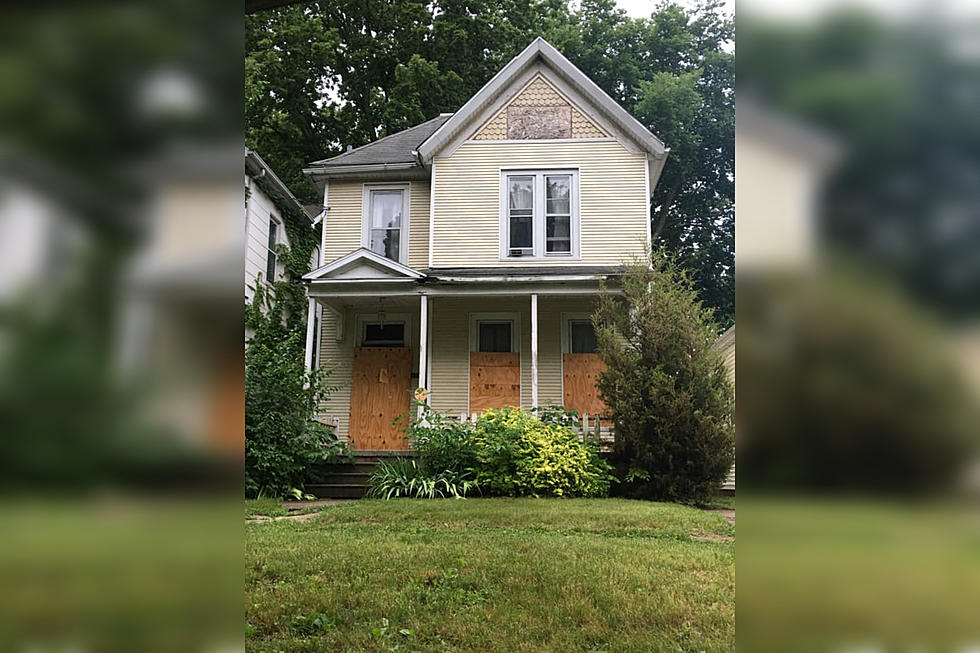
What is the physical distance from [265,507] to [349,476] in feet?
6.91

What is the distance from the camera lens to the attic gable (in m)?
12.1

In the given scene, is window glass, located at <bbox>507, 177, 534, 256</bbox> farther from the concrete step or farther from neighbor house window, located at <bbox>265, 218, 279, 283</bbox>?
the concrete step

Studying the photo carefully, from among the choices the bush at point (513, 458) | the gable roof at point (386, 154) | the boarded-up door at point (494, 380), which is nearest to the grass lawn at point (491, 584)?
the bush at point (513, 458)

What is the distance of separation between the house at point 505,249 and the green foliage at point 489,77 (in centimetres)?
927

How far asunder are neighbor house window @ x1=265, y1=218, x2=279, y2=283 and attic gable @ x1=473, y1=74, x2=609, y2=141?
13.2 feet

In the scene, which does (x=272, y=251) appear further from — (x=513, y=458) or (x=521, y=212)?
(x=513, y=458)

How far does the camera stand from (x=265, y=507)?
725cm

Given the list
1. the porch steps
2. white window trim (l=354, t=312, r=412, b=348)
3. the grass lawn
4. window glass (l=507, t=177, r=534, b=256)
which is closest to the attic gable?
window glass (l=507, t=177, r=534, b=256)
